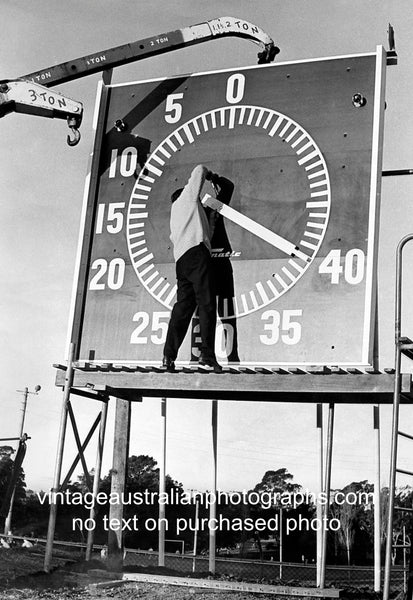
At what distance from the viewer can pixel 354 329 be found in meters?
8.71

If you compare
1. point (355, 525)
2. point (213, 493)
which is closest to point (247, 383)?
point (213, 493)

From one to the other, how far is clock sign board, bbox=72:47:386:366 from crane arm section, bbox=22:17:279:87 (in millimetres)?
527

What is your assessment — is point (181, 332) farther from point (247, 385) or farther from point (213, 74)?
point (213, 74)

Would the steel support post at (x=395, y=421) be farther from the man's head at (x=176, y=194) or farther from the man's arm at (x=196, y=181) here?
the man's head at (x=176, y=194)

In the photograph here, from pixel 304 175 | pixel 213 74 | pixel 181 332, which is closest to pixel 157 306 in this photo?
pixel 181 332

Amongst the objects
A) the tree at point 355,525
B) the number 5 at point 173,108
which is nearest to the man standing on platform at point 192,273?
the number 5 at point 173,108

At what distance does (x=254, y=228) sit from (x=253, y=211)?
0.21 metres

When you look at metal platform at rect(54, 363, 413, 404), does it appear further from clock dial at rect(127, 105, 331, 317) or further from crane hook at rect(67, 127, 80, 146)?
crane hook at rect(67, 127, 80, 146)

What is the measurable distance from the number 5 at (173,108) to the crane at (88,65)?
0.90 metres

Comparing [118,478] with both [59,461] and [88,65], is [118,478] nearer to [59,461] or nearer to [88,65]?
[59,461]

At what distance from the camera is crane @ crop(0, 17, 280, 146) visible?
9992mm

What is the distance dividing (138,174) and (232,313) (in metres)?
2.21

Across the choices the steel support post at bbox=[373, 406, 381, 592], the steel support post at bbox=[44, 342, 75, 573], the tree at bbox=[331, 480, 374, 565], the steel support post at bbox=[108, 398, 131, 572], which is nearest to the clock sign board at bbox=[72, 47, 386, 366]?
the steel support post at bbox=[44, 342, 75, 573]

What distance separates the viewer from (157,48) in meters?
10.8
